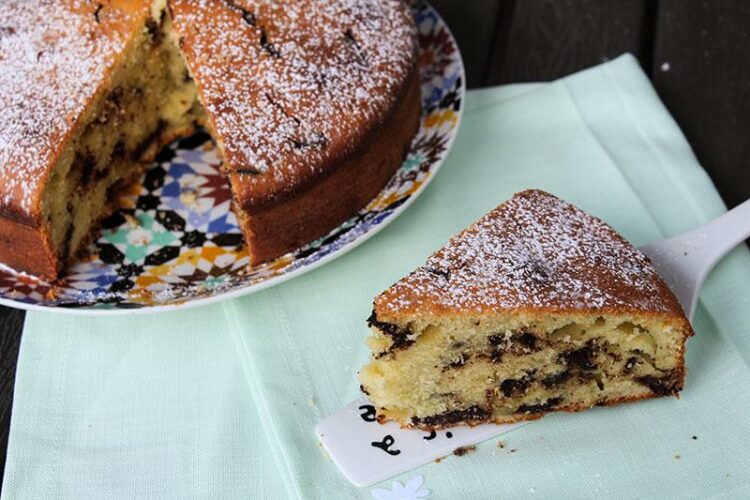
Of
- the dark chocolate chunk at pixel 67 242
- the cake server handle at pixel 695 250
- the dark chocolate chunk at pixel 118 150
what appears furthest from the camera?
the dark chocolate chunk at pixel 118 150

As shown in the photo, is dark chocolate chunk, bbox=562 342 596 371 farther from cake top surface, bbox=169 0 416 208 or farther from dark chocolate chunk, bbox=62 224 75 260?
dark chocolate chunk, bbox=62 224 75 260

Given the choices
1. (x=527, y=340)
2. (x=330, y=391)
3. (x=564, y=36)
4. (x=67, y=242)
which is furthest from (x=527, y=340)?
(x=564, y=36)

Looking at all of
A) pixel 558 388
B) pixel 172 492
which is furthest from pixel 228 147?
pixel 558 388

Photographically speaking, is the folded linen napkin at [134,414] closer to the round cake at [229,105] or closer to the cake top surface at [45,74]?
the round cake at [229,105]

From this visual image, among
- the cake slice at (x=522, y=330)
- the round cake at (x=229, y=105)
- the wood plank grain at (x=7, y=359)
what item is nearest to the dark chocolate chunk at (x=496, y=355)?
the cake slice at (x=522, y=330)

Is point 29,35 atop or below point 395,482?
atop

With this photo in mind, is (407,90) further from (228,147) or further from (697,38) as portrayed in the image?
(697,38)

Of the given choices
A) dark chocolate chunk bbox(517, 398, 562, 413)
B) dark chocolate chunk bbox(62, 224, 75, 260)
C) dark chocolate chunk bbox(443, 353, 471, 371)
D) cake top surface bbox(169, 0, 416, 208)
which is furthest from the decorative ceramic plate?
dark chocolate chunk bbox(517, 398, 562, 413)
